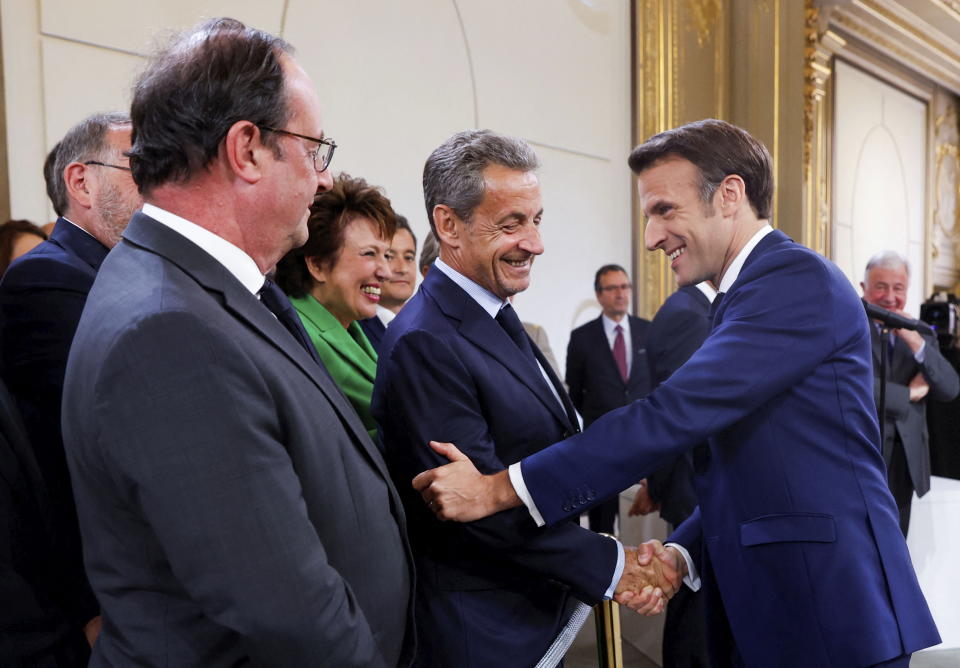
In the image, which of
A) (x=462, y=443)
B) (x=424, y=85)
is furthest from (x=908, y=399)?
(x=424, y=85)

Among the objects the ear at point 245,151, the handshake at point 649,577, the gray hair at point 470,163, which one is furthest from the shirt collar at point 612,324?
the ear at point 245,151

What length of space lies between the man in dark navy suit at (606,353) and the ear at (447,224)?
302 centimetres

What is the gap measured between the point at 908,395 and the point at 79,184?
3166 millimetres

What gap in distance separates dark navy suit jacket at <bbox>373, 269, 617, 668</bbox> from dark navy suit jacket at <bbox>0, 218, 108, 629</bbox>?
569 millimetres

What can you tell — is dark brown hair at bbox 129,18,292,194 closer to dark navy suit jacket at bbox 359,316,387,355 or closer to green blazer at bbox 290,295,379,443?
green blazer at bbox 290,295,379,443

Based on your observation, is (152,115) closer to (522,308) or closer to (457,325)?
(457,325)

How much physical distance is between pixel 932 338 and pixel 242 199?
3522 millimetres

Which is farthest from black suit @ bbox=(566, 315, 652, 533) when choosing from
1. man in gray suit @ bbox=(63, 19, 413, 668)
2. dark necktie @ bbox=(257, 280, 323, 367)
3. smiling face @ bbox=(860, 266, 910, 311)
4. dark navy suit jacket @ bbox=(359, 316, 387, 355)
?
man in gray suit @ bbox=(63, 19, 413, 668)

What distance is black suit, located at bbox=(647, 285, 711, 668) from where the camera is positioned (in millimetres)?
2613

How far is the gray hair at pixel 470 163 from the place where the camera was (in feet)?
5.19

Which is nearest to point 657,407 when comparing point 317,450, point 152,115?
point 317,450

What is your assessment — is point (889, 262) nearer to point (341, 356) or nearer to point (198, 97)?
point (341, 356)

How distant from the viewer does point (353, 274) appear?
204cm

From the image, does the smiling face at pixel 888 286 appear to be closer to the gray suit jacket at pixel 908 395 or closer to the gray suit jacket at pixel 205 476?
the gray suit jacket at pixel 908 395
